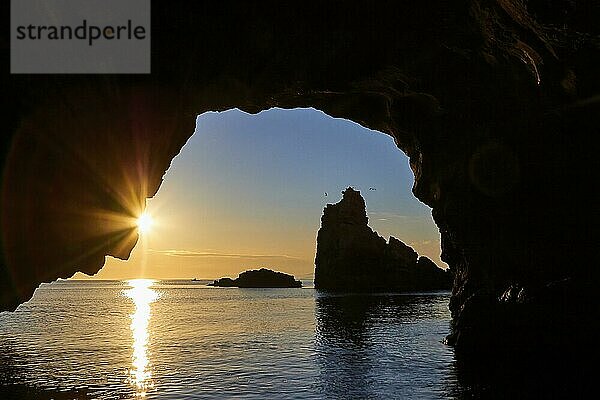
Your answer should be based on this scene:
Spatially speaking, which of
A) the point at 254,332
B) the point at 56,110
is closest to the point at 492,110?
the point at 56,110

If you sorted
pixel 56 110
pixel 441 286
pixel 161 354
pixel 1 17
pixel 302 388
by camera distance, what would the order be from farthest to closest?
pixel 441 286, pixel 161 354, pixel 302 388, pixel 56 110, pixel 1 17

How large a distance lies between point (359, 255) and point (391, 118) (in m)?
94.4

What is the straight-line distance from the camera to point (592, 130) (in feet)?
74.5

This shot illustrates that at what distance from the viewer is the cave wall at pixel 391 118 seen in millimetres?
17906

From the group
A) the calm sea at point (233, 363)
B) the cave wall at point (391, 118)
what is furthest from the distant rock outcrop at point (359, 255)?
the cave wall at point (391, 118)

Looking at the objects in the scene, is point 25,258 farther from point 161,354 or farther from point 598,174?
point 598,174

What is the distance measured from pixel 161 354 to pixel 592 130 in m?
27.1

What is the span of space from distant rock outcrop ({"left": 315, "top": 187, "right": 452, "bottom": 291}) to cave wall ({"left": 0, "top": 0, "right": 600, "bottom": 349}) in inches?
3580

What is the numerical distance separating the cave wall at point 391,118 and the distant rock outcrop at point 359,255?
298 feet

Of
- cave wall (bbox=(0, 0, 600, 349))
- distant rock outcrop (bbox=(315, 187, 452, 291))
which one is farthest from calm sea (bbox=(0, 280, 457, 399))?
distant rock outcrop (bbox=(315, 187, 452, 291))

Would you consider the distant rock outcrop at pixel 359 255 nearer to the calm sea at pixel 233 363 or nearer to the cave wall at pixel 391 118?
the calm sea at pixel 233 363

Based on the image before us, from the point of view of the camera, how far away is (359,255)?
123062 millimetres

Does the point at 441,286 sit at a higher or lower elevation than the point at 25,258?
lower

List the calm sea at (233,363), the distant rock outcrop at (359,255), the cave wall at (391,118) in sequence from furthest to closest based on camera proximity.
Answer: the distant rock outcrop at (359,255), the calm sea at (233,363), the cave wall at (391,118)
